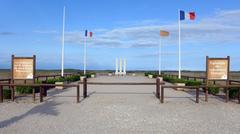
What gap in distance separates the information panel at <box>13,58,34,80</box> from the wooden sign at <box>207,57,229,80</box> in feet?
25.2

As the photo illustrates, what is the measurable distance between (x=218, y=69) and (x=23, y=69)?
27.7 feet

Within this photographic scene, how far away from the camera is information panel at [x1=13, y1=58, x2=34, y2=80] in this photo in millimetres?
16250

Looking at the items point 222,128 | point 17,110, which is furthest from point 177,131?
point 17,110

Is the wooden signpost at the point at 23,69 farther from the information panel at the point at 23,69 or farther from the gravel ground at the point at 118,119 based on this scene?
the gravel ground at the point at 118,119

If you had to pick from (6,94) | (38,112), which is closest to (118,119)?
(38,112)

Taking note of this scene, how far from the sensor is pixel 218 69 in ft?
52.7

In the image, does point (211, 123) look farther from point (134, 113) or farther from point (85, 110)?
point (85, 110)

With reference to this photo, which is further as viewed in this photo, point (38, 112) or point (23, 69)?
point (23, 69)

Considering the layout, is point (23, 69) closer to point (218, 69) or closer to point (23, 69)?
point (23, 69)

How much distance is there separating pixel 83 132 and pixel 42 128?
1053 millimetres

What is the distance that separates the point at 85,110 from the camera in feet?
39.4

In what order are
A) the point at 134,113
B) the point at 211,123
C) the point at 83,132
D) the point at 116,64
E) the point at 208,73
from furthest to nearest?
the point at 116,64 → the point at 208,73 → the point at 134,113 → the point at 211,123 → the point at 83,132

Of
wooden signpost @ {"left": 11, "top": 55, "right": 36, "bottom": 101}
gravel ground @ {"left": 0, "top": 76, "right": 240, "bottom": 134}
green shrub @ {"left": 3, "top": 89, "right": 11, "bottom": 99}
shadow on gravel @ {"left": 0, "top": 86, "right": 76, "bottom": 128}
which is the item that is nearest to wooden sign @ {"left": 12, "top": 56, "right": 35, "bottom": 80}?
wooden signpost @ {"left": 11, "top": 55, "right": 36, "bottom": 101}

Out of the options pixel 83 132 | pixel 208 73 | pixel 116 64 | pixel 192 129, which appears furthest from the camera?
pixel 116 64
